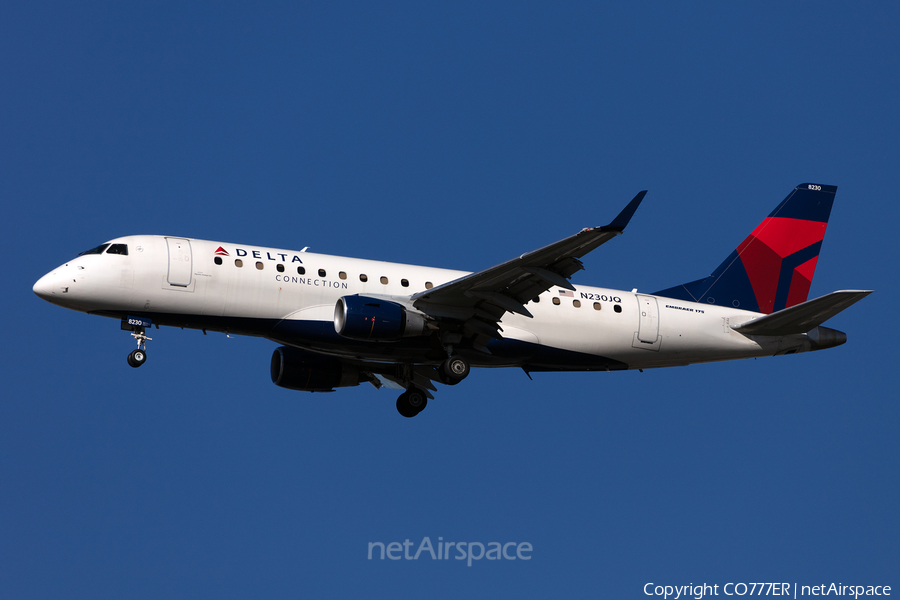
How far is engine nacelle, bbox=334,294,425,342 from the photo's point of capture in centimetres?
2770

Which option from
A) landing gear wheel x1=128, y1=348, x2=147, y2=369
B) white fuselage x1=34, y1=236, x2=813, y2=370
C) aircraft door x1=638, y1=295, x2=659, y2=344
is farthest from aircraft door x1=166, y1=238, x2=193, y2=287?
aircraft door x1=638, y1=295, x2=659, y2=344

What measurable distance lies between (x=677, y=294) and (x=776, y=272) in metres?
4.02

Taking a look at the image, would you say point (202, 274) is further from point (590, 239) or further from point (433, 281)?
point (590, 239)

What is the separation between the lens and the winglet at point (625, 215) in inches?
921

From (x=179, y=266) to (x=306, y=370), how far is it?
6475mm

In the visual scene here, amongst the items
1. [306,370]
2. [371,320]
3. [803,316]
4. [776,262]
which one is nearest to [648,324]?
[803,316]

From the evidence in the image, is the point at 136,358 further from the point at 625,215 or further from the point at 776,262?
the point at 776,262

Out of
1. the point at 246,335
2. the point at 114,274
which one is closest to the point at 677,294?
the point at 246,335

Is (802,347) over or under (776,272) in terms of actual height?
under

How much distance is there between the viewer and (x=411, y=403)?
33562 millimetres

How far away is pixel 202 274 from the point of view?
28.3 metres

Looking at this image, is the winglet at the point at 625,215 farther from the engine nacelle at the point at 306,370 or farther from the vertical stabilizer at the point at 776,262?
the engine nacelle at the point at 306,370

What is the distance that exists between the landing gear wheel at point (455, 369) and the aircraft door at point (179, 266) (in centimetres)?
793

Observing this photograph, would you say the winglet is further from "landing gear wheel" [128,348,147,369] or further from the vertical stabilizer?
"landing gear wheel" [128,348,147,369]
